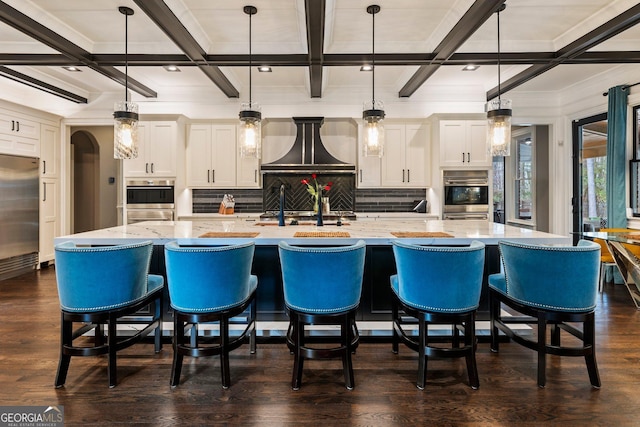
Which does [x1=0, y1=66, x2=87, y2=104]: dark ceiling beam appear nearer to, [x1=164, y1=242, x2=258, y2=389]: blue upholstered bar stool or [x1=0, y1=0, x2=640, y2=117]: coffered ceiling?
[x1=0, y1=0, x2=640, y2=117]: coffered ceiling

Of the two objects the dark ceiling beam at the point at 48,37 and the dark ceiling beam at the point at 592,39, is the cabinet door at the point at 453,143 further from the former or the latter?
the dark ceiling beam at the point at 48,37

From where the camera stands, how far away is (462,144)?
546 centimetres

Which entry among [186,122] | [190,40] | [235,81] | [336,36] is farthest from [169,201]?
[336,36]

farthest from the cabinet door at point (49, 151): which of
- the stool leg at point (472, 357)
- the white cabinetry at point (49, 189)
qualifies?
the stool leg at point (472, 357)

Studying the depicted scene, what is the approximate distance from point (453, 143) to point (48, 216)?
6351mm

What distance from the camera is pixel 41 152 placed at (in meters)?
5.55

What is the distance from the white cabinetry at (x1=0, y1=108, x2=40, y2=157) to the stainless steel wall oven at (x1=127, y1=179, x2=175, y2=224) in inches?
58.2

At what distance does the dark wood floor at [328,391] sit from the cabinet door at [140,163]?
3.08m

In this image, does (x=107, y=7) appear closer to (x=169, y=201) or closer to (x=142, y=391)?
(x=169, y=201)

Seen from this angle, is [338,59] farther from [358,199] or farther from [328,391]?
[328,391]

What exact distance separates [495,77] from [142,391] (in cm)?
565

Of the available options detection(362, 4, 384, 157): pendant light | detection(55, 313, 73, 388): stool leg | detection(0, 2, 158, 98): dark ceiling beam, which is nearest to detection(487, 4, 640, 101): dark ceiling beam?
detection(362, 4, 384, 157): pendant light

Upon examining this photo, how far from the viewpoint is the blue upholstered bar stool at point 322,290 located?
206 cm

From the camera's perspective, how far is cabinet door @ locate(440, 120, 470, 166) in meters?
5.45
